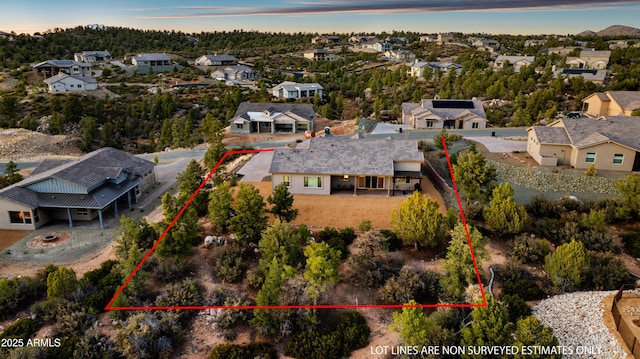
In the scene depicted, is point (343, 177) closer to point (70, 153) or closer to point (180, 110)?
point (70, 153)

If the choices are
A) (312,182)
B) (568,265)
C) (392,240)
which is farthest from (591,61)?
(392,240)

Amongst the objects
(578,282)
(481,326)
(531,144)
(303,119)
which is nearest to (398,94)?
(303,119)

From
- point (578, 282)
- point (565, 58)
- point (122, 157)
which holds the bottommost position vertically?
point (578, 282)

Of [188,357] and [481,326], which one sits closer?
[481,326]

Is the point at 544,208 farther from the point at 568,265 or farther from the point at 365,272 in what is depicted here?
the point at 365,272

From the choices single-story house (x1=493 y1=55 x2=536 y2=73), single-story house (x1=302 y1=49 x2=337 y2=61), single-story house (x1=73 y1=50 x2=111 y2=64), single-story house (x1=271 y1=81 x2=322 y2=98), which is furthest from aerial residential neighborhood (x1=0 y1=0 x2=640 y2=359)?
single-story house (x1=302 y1=49 x2=337 y2=61)

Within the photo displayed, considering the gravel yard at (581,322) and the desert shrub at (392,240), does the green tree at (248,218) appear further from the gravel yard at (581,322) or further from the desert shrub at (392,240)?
the gravel yard at (581,322)
